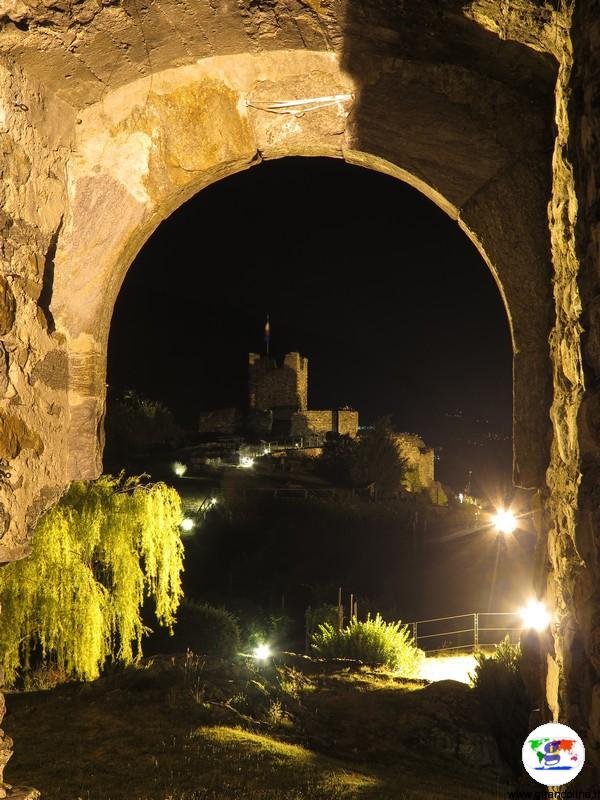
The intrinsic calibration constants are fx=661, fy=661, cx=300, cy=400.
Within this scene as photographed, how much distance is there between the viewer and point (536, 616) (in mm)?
2609

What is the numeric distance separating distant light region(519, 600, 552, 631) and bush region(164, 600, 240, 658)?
8.64 metres

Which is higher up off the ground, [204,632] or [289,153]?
[289,153]

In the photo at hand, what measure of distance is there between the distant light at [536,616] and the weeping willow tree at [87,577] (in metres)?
5.52

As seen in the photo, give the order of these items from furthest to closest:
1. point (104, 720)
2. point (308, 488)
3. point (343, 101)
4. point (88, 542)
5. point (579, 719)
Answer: point (308, 488) < point (88, 542) < point (104, 720) < point (343, 101) < point (579, 719)

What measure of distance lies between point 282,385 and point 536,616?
32.6 m

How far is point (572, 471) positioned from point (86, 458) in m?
1.82

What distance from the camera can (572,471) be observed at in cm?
218

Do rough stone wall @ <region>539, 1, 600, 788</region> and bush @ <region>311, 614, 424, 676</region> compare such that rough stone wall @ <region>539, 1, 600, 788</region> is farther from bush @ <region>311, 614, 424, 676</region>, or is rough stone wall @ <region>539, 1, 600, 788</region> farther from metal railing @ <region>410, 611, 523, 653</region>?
metal railing @ <region>410, 611, 523, 653</region>

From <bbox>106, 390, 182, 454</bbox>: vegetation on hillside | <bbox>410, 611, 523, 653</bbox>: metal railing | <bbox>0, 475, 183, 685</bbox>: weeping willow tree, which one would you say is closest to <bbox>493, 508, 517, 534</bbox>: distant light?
<bbox>0, 475, 183, 685</bbox>: weeping willow tree

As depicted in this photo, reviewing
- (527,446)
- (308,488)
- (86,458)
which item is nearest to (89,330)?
(86,458)

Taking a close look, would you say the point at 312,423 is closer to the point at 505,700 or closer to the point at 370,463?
the point at 370,463

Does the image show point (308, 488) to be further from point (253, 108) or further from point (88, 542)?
point (253, 108)

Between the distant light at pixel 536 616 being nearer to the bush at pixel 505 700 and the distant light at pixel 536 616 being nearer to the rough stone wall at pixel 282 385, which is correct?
the bush at pixel 505 700

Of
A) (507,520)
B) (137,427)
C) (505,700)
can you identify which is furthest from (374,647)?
(137,427)
